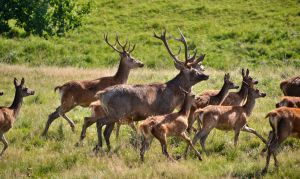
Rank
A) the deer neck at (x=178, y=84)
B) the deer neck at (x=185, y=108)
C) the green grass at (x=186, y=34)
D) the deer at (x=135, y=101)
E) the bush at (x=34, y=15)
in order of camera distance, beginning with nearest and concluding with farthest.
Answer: the deer neck at (x=185, y=108)
the deer at (x=135, y=101)
the deer neck at (x=178, y=84)
the bush at (x=34, y=15)
the green grass at (x=186, y=34)

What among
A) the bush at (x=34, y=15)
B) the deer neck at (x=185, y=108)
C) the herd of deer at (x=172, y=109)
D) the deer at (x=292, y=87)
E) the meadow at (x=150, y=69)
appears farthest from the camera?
the bush at (x=34, y=15)

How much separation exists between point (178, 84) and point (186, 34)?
16491 mm

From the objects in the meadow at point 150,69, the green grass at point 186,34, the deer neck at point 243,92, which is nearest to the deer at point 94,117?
the meadow at point 150,69

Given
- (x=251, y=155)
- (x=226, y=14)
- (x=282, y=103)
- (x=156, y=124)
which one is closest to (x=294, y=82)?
(x=282, y=103)

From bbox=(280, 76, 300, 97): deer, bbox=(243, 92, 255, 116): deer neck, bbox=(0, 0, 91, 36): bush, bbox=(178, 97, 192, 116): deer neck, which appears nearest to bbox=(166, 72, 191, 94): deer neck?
bbox=(178, 97, 192, 116): deer neck

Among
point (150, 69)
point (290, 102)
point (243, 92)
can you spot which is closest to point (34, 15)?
point (150, 69)

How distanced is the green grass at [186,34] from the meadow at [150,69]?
48mm

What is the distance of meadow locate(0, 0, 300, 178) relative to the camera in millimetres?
9117

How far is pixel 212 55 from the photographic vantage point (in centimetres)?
2425

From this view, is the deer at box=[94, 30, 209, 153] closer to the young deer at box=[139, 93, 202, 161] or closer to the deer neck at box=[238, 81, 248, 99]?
the young deer at box=[139, 93, 202, 161]

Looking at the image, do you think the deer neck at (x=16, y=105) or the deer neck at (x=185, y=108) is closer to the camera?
the deer neck at (x=185, y=108)

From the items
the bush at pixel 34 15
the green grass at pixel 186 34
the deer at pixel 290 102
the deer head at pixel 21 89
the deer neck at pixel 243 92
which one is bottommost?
the green grass at pixel 186 34

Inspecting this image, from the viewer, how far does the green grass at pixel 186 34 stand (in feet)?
78.5

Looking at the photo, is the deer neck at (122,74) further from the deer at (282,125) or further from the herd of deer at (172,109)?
the deer at (282,125)
